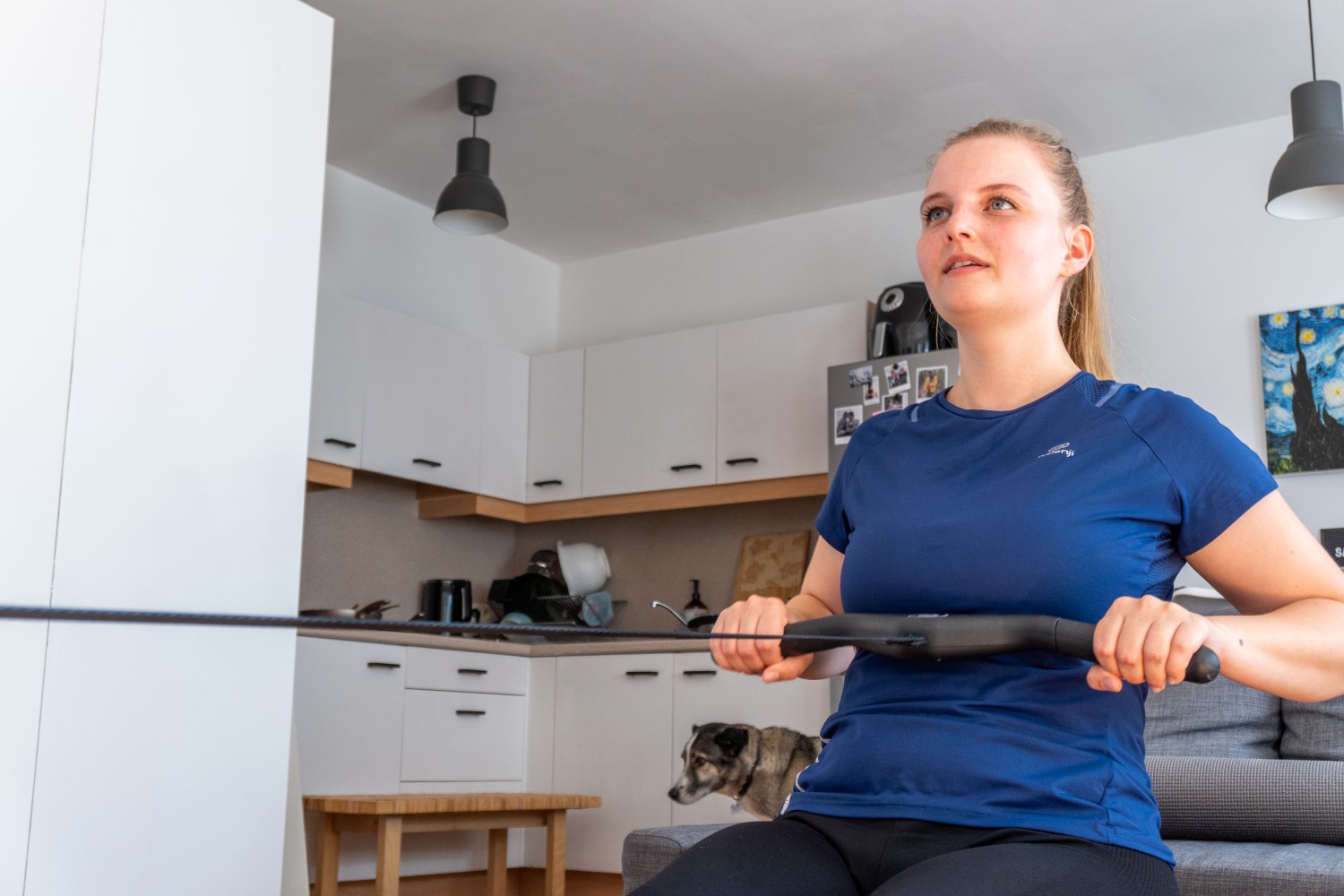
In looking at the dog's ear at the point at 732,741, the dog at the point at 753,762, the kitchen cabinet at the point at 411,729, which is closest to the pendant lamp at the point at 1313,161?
the dog at the point at 753,762

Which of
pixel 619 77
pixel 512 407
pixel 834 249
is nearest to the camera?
pixel 619 77

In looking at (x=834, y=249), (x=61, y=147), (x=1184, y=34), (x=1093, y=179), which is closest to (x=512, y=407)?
(x=834, y=249)

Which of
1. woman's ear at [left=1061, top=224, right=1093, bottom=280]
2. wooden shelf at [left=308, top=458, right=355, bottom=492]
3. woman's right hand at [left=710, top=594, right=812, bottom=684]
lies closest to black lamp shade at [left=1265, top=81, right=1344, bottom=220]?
woman's ear at [left=1061, top=224, right=1093, bottom=280]

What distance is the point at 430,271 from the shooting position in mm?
5543

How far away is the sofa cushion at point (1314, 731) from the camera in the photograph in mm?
2662

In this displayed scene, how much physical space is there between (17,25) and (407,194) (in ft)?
10.7

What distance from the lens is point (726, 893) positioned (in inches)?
38.5

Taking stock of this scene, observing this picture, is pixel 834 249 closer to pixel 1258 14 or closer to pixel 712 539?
pixel 712 539

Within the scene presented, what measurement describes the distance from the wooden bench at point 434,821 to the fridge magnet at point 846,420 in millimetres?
1547

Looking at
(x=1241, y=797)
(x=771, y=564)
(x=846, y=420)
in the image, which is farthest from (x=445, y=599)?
(x=1241, y=797)

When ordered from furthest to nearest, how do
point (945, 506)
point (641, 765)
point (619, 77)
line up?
point (641, 765)
point (619, 77)
point (945, 506)

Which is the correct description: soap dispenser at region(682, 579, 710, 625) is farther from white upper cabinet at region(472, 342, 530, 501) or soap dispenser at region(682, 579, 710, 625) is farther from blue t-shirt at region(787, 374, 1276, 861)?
blue t-shirt at region(787, 374, 1276, 861)

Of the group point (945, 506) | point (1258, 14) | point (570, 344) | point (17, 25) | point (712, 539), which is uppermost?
point (1258, 14)

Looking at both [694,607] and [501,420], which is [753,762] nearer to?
[694,607]
